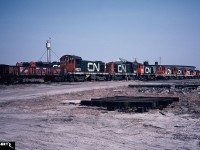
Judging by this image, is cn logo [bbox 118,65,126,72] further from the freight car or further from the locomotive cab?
the locomotive cab

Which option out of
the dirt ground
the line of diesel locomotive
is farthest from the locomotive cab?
the dirt ground

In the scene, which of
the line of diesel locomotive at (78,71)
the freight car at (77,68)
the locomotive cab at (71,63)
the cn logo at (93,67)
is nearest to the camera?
the line of diesel locomotive at (78,71)

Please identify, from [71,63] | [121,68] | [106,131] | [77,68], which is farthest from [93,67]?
[106,131]

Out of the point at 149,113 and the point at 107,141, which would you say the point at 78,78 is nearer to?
the point at 149,113

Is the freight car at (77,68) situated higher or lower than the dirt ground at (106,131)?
higher

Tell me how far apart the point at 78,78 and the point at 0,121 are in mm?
29450

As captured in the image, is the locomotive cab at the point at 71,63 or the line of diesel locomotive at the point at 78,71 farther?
the locomotive cab at the point at 71,63

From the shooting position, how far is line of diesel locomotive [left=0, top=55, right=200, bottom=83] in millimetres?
31703

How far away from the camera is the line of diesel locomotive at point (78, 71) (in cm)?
3170

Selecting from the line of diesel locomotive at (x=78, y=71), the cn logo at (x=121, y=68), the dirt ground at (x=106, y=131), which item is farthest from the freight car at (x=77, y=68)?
the dirt ground at (x=106, y=131)

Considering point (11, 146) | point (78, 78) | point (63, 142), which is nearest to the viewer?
point (11, 146)

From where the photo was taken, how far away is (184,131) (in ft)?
24.5

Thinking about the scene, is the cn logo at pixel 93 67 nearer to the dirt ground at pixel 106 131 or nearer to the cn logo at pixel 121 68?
the cn logo at pixel 121 68

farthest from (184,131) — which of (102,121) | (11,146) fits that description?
(11,146)
